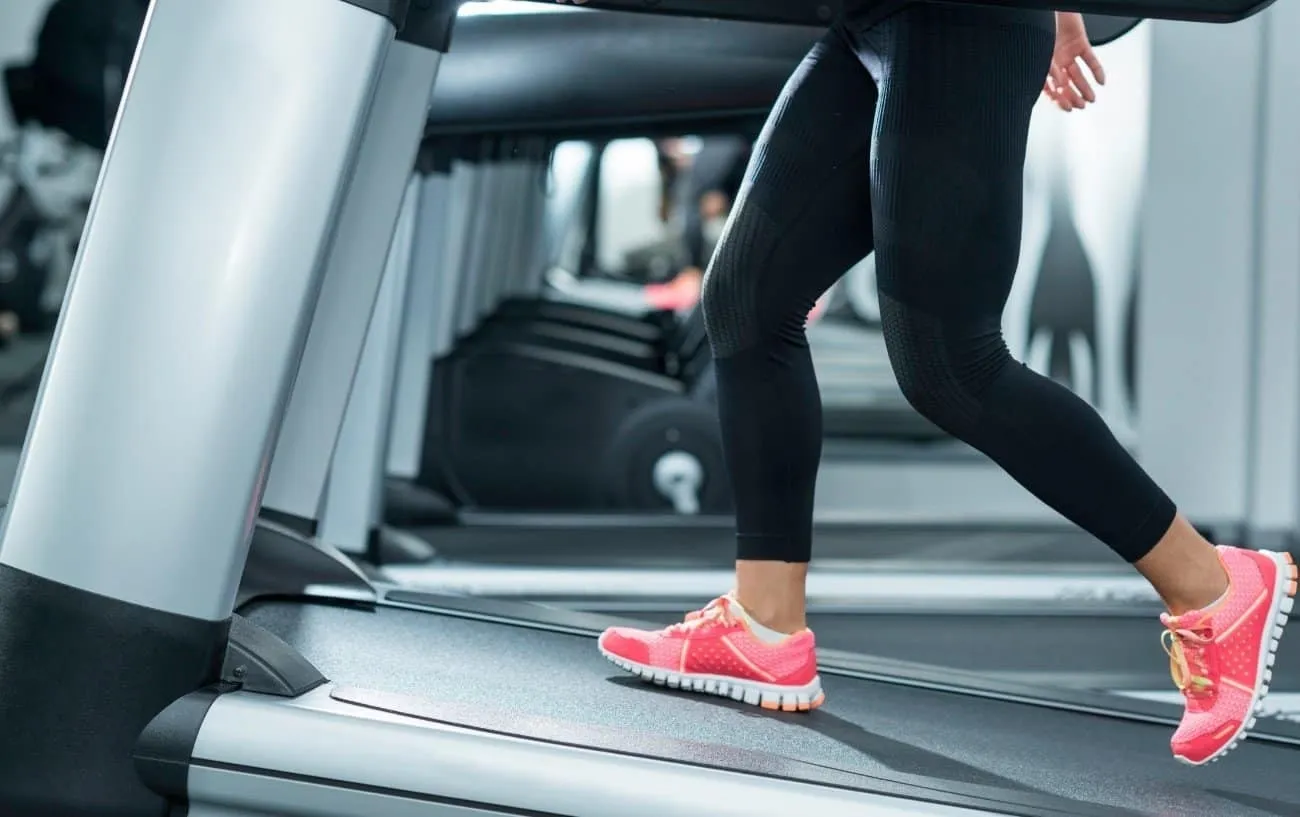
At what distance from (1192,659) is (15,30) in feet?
12.3

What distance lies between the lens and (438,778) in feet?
3.26

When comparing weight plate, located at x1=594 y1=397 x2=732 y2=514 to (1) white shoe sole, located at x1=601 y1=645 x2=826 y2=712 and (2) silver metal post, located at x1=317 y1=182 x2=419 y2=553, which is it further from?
(1) white shoe sole, located at x1=601 y1=645 x2=826 y2=712

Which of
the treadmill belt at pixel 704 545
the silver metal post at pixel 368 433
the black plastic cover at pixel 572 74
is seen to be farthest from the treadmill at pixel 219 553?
the treadmill belt at pixel 704 545

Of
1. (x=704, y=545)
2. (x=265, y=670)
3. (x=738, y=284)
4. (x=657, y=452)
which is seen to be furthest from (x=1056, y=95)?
(x=657, y=452)

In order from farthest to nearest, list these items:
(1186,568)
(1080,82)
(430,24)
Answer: (430,24), (1080,82), (1186,568)

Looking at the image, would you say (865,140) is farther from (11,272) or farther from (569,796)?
(11,272)

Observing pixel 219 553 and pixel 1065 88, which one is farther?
pixel 1065 88

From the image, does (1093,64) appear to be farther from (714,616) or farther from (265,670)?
(265,670)

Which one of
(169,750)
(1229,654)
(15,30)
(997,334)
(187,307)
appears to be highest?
(15,30)

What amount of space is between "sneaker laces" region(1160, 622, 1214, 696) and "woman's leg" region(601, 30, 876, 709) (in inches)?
13.7

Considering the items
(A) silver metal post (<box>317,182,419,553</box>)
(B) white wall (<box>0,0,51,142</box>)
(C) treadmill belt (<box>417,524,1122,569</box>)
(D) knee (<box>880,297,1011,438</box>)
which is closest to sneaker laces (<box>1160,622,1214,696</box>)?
(D) knee (<box>880,297,1011,438</box>)

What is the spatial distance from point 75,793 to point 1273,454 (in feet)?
8.35

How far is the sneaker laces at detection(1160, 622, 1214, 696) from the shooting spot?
1.09 m

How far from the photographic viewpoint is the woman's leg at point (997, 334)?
1.05 meters
